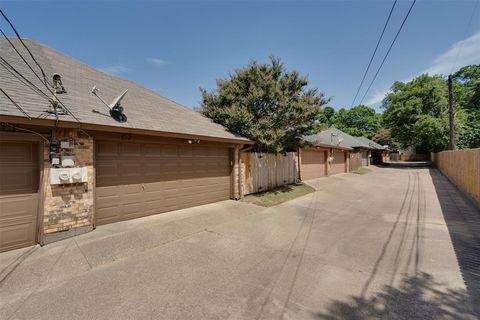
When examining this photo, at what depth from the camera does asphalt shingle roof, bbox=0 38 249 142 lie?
4715 mm

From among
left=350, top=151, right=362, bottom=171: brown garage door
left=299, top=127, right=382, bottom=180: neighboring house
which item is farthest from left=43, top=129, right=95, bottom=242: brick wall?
left=350, top=151, right=362, bottom=171: brown garage door

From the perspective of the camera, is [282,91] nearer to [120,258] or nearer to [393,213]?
[393,213]

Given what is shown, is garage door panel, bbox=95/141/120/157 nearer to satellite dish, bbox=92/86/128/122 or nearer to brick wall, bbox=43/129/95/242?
brick wall, bbox=43/129/95/242

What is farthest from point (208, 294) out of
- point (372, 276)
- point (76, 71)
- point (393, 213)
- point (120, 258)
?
point (76, 71)

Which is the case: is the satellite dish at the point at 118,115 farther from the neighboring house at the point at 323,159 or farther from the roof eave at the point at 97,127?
the neighboring house at the point at 323,159

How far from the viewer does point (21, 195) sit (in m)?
4.43

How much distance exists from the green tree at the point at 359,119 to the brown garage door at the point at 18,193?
57043 millimetres

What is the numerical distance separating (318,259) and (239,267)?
1544 mm

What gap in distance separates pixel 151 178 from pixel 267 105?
6.26 metres

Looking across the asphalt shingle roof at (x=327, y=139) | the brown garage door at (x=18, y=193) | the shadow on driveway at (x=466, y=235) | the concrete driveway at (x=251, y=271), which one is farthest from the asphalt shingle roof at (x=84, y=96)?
the asphalt shingle roof at (x=327, y=139)

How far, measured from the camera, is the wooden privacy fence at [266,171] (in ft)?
33.1

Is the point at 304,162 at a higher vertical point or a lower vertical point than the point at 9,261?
higher

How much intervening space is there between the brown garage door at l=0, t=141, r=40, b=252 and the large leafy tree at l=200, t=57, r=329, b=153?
6.84m

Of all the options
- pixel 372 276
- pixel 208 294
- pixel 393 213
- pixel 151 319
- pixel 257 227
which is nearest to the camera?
pixel 151 319
